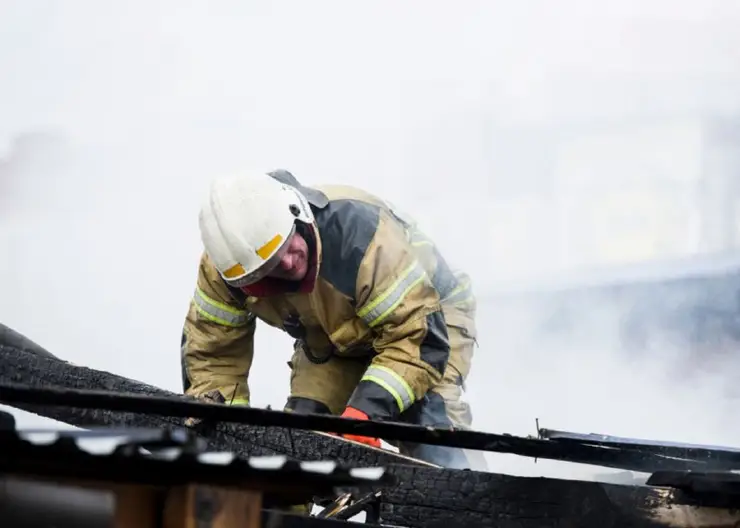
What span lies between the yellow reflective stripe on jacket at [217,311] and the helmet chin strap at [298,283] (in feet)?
0.91

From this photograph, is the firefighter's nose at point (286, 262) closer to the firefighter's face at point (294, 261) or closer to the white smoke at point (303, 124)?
the firefighter's face at point (294, 261)

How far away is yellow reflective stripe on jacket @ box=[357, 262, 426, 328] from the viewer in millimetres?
3562

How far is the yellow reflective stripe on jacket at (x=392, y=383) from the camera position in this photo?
3.47 meters

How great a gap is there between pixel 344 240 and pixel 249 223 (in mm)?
338

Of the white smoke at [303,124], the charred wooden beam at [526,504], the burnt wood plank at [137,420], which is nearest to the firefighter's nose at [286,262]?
the burnt wood plank at [137,420]

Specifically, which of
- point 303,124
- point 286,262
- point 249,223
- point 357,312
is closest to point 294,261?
point 286,262

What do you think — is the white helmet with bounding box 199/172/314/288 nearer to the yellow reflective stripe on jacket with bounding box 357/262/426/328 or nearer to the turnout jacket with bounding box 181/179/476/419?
the turnout jacket with bounding box 181/179/476/419

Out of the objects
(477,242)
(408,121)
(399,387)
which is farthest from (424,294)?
(408,121)

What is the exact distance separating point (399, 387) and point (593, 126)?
329 inches

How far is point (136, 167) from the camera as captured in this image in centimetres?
1122

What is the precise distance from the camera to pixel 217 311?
393cm

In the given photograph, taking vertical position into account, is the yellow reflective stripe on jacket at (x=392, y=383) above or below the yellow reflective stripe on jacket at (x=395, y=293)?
below

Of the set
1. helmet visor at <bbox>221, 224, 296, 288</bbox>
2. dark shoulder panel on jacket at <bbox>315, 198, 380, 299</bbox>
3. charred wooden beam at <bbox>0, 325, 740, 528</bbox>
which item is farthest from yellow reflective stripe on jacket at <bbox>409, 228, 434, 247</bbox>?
charred wooden beam at <bbox>0, 325, 740, 528</bbox>

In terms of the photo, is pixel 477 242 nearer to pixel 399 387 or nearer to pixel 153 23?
pixel 153 23
